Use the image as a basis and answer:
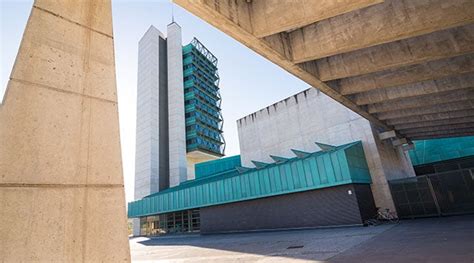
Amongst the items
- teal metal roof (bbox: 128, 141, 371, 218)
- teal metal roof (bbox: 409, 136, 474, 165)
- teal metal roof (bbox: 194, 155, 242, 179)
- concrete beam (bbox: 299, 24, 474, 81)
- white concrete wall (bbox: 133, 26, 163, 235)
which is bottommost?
teal metal roof (bbox: 128, 141, 371, 218)

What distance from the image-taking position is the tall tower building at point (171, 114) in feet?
165

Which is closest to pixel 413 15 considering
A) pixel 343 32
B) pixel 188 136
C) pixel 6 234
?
pixel 343 32

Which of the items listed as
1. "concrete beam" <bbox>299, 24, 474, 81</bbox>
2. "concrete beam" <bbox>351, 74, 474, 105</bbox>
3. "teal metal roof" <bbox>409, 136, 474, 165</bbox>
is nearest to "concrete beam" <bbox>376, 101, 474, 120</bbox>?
"concrete beam" <bbox>351, 74, 474, 105</bbox>

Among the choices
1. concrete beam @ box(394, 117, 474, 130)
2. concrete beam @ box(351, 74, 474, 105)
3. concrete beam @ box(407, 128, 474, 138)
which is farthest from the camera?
concrete beam @ box(407, 128, 474, 138)

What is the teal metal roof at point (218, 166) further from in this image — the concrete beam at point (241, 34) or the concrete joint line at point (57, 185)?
the concrete joint line at point (57, 185)

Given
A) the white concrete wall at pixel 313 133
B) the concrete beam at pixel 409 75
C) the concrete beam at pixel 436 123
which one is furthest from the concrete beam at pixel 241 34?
the white concrete wall at pixel 313 133

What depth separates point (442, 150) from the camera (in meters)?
30.1

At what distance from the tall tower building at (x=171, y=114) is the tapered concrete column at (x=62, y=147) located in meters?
47.0

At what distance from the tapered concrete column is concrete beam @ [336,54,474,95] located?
1021cm

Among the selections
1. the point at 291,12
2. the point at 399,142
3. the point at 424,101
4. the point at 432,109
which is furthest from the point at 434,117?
the point at 291,12

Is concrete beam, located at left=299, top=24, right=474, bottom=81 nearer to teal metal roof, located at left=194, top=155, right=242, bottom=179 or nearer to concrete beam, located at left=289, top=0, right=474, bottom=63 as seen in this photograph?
concrete beam, located at left=289, top=0, right=474, bottom=63

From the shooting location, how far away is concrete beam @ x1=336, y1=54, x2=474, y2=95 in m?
10.0

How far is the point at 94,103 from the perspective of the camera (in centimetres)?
372

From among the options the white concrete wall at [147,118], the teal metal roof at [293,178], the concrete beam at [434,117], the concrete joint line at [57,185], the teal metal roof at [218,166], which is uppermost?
the white concrete wall at [147,118]
